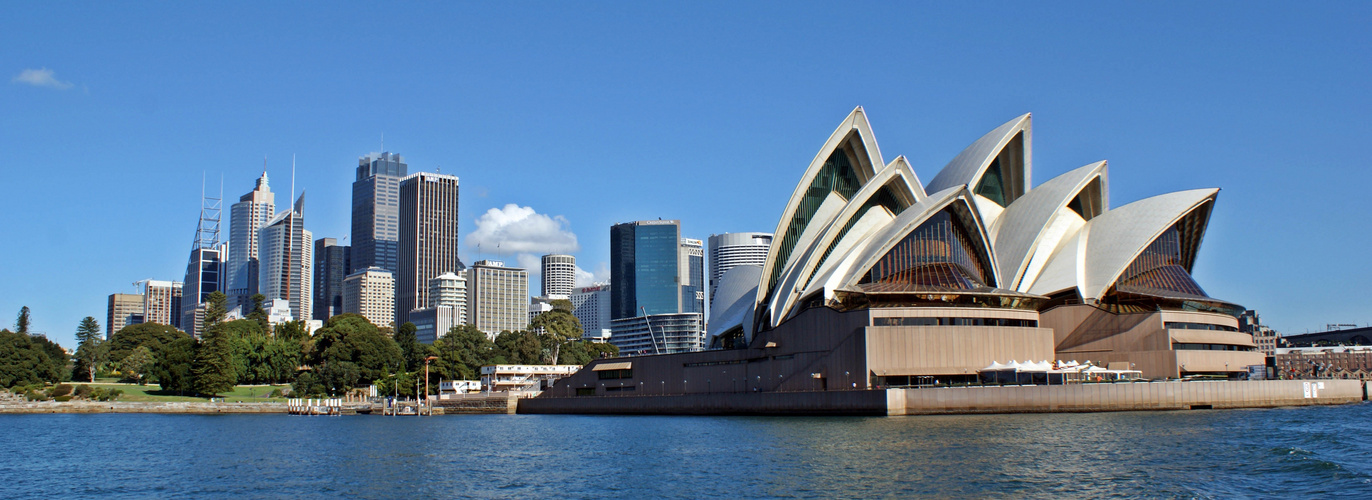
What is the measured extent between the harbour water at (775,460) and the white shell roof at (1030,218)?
58.7 ft

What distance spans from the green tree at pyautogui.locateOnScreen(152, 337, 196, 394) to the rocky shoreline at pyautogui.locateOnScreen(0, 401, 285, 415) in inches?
201

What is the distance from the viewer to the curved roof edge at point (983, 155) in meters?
73.5

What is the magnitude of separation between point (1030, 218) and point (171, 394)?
256ft

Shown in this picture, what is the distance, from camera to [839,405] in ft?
197

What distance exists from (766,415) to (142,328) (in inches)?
4068

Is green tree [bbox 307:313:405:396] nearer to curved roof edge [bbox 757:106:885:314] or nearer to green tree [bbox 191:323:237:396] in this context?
green tree [bbox 191:323:237:396]

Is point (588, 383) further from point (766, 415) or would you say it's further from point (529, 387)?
point (766, 415)

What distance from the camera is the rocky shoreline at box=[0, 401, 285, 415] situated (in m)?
93.2

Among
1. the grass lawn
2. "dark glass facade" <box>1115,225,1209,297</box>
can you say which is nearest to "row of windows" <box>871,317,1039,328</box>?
"dark glass facade" <box>1115,225,1209,297</box>

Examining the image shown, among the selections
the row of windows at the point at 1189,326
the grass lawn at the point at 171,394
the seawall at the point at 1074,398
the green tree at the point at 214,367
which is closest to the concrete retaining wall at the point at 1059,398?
the seawall at the point at 1074,398

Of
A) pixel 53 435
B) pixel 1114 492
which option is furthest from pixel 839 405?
pixel 53 435

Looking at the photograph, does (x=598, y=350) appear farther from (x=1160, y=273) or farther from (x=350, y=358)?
(x=1160, y=273)

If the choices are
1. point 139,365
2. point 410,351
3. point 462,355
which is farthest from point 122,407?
point 410,351

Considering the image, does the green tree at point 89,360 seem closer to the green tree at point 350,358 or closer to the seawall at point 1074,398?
the green tree at point 350,358
